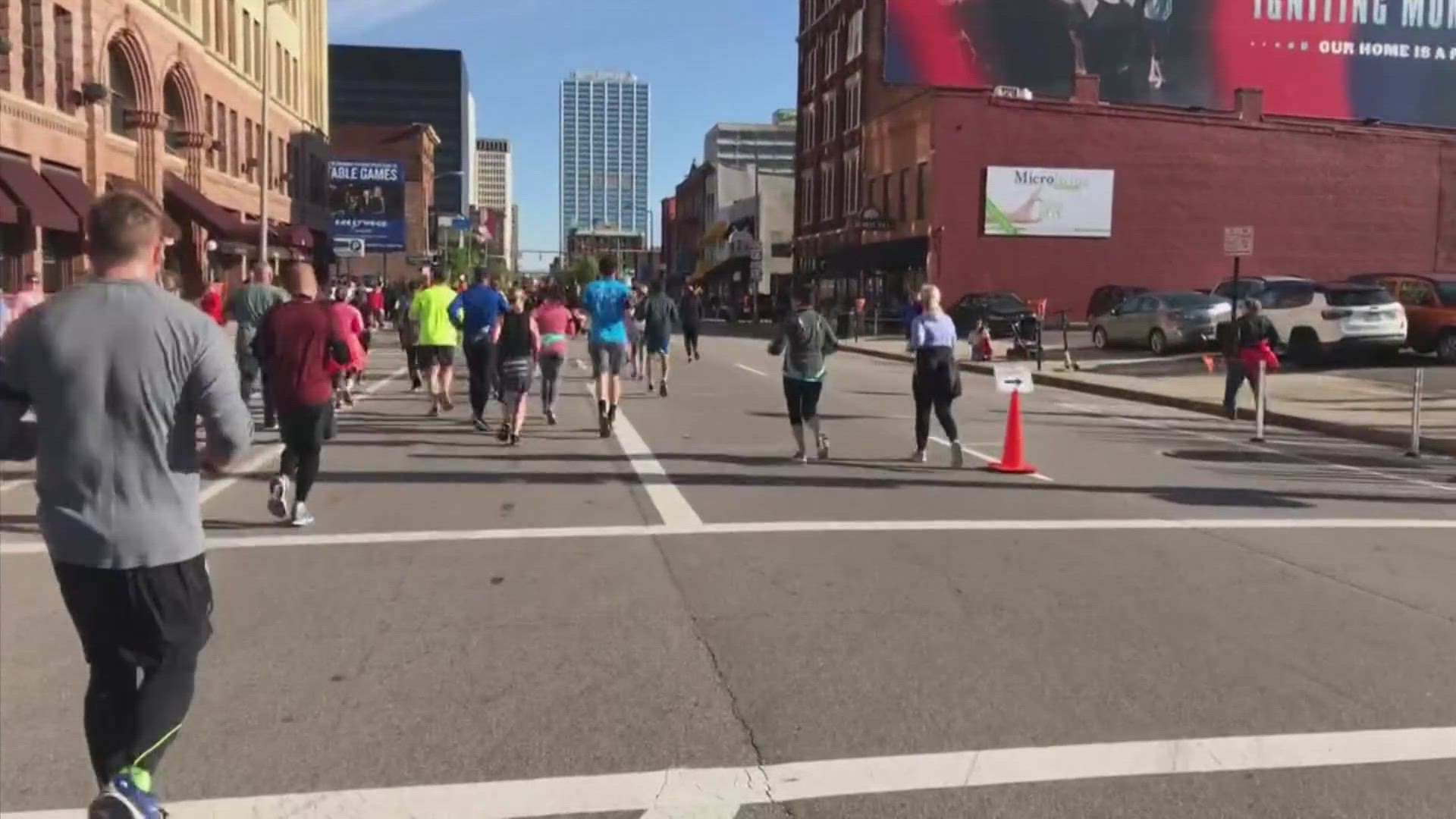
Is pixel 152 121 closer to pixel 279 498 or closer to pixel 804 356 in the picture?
pixel 804 356

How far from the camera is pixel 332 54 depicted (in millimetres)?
163875

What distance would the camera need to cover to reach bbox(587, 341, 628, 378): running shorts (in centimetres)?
1448

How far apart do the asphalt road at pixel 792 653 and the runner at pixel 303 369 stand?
0.60 m

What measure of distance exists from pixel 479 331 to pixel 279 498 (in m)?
5.77

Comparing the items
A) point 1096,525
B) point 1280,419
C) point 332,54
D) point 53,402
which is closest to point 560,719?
point 53,402

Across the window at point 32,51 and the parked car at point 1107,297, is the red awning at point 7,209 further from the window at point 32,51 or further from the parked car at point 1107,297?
the parked car at point 1107,297

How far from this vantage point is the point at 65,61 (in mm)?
28688

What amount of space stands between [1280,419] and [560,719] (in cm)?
1479

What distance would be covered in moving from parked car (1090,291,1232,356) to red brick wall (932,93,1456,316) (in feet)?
45.1

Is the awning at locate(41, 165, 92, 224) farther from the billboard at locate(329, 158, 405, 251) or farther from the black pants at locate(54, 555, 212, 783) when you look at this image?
the billboard at locate(329, 158, 405, 251)

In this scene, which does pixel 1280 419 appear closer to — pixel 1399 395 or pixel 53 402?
pixel 1399 395

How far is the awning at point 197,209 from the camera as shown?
35844 mm

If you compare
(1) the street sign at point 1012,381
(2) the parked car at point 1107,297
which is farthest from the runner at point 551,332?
(2) the parked car at point 1107,297

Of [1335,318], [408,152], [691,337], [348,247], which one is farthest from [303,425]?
[408,152]
